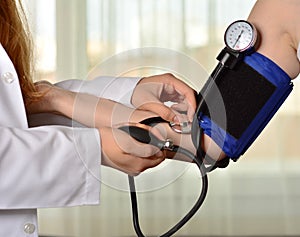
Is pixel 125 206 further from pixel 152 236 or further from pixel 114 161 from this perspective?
pixel 114 161

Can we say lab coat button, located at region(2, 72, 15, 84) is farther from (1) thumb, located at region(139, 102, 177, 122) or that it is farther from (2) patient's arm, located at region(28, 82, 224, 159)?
(1) thumb, located at region(139, 102, 177, 122)

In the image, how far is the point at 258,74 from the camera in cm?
111

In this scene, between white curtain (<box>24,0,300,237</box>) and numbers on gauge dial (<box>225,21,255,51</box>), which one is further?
white curtain (<box>24,0,300,237</box>)

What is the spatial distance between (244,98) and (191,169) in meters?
1.89

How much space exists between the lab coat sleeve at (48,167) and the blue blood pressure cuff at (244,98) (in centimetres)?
20

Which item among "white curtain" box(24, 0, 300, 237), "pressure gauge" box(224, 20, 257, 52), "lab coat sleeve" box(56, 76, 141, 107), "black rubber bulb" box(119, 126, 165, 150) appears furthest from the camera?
"white curtain" box(24, 0, 300, 237)

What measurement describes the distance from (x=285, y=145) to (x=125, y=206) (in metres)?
0.74

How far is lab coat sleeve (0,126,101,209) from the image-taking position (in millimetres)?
1027

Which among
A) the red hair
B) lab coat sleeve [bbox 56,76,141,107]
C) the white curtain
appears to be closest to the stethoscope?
lab coat sleeve [bbox 56,76,141,107]

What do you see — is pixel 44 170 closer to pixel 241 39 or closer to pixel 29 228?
pixel 29 228

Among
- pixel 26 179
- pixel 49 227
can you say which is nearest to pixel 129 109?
pixel 26 179

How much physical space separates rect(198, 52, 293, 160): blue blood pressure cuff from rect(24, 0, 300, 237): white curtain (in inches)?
74.5

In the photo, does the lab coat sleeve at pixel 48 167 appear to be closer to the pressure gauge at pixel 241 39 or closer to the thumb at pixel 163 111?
the thumb at pixel 163 111

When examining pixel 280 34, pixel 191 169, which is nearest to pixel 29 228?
pixel 280 34
